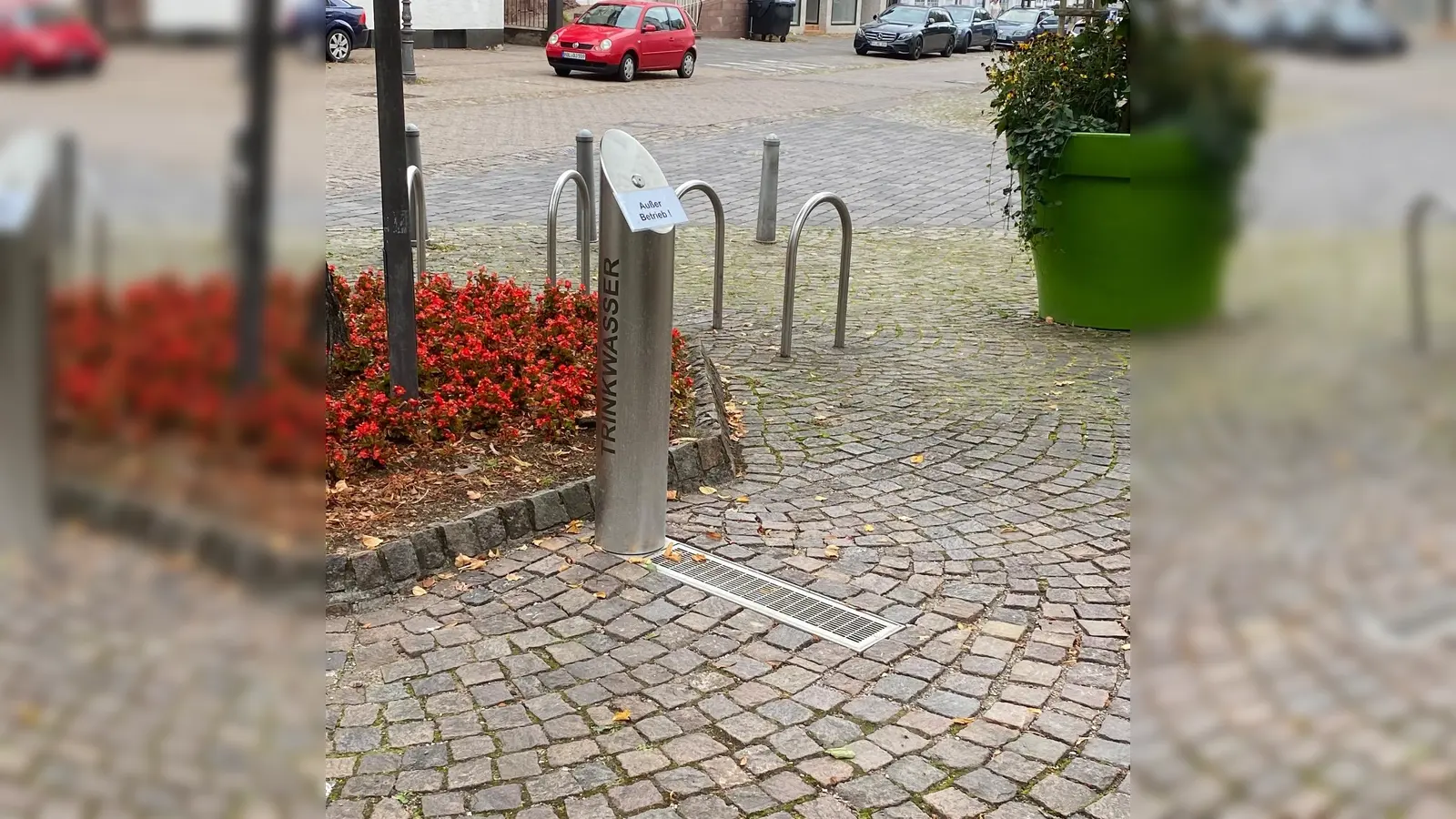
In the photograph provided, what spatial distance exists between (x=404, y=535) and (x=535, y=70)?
74.1 ft

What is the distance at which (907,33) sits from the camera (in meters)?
36.5

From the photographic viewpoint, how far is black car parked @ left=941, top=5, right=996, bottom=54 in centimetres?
4006

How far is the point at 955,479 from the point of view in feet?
18.3

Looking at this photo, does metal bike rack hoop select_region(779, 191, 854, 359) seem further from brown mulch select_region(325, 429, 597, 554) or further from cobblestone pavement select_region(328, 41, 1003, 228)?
cobblestone pavement select_region(328, 41, 1003, 228)

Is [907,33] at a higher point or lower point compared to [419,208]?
higher

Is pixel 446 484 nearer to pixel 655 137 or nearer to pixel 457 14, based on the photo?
pixel 655 137

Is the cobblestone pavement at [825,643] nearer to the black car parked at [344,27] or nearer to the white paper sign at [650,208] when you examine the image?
the white paper sign at [650,208]
